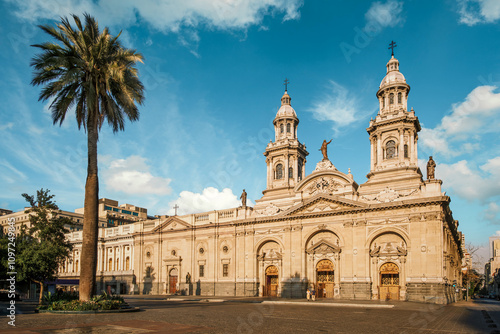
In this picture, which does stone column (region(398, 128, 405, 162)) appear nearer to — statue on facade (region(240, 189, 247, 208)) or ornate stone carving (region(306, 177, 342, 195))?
ornate stone carving (region(306, 177, 342, 195))

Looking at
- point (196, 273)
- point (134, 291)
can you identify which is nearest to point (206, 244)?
point (196, 273)

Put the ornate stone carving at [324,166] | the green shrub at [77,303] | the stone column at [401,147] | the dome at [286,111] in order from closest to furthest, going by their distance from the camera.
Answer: the green shrub at [77,303]
the stone column at [401,147]
the ornate stone carving at [324,166]
the dome at [286,111]

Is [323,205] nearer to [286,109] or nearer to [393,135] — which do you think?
[393,135]

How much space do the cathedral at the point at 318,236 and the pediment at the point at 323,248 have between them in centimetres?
16

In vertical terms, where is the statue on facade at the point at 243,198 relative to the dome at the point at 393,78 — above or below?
below

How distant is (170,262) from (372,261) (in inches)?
1219

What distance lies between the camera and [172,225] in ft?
209

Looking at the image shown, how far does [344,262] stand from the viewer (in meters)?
48.0

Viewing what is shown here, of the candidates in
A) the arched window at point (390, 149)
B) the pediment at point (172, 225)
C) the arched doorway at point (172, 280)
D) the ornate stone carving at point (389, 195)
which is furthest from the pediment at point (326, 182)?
the arched doorway at point (172, 280)

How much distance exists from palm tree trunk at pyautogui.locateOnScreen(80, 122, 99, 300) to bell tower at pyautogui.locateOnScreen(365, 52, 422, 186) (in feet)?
124

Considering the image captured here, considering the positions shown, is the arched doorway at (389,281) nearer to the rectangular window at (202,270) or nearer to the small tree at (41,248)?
the rectangular window at (202,270)

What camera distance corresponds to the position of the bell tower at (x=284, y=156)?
205 ft

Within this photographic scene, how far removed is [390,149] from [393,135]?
6.23 feet

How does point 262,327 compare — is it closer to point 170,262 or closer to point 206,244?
point 206,244
